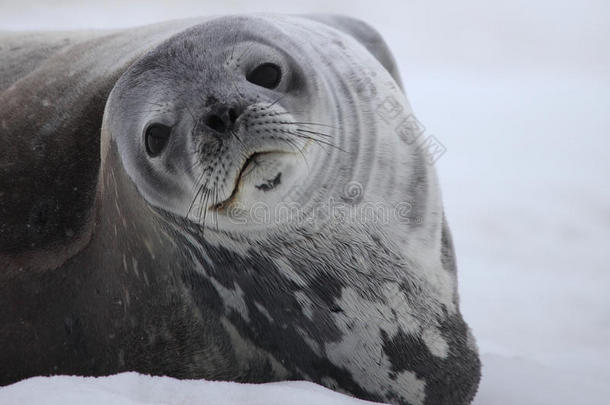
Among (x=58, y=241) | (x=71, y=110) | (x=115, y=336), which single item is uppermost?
(x=71, y=110)

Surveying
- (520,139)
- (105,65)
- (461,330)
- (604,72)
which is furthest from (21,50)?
(604,72)

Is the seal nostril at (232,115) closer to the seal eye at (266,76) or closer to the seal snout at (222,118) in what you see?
the seal snout at (222,118)

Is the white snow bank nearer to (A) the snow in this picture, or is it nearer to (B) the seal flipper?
(A) the snow

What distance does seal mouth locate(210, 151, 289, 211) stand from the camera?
62.9 inches

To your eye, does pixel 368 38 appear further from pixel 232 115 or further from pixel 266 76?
pixel 232 115

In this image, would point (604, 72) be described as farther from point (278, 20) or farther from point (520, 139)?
point (278, 20)

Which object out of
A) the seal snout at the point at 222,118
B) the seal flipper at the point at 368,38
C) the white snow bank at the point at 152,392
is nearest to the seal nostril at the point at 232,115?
the seal snout at the point at 222,118

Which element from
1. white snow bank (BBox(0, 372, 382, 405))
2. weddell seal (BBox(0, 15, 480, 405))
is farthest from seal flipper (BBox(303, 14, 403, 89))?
white snow bank (BBox(0, 372, 382, 405))

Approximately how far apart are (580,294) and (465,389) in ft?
4.28

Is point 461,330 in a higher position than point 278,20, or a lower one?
lower

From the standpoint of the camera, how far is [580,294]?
3102 mm

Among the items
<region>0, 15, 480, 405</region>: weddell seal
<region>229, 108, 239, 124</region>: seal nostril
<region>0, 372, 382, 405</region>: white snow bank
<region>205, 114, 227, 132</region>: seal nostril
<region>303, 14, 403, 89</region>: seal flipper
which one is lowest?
<region>0, 372, 382, 405</region>: white snow bank

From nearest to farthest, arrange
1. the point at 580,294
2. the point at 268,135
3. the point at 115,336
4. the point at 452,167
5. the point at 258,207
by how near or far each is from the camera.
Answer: the point at 268,135, the point at 258,207, the point at 115,336, the point at 580,294, the point at 452,167

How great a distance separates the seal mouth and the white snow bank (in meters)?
0.43
